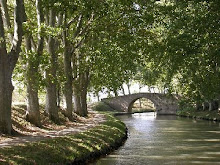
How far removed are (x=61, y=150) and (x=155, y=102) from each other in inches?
1996

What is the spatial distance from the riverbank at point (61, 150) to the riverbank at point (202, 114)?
78.5ft

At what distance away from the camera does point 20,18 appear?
1266 cm

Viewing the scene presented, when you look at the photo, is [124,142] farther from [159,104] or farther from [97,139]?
[159,104]

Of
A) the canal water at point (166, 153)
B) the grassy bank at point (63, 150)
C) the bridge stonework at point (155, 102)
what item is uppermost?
the bridge stonework at point (155, 102)

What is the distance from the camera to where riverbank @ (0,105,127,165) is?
10306 millimetres

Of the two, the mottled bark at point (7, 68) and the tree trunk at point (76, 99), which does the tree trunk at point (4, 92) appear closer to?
the mottled bark at point (7, 68)

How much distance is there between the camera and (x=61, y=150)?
40.5ft

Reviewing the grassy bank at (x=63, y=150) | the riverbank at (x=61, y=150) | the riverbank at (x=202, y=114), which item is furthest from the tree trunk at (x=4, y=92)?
the riverbank at (x=202, y=114)

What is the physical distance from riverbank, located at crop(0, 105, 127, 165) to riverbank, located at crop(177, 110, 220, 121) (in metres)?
23.9

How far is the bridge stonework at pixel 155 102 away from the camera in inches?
2343

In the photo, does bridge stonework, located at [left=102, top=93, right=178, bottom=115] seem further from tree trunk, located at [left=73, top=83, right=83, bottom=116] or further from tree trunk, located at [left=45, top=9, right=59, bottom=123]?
tree trunk, located at [left=45, top=9, right=59, bottom=123]

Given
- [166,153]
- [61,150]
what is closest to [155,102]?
[166,153]

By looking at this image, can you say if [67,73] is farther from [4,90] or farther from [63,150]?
[63,150]

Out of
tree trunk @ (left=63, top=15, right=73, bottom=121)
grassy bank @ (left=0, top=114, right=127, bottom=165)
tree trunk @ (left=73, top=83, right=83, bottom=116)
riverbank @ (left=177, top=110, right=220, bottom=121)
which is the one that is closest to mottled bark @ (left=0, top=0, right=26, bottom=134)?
grassy bank @ (left=0, top=114, right=127, bottom=165)
